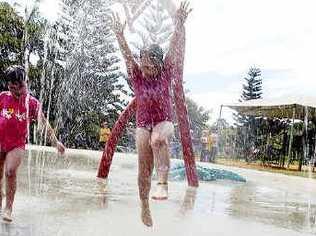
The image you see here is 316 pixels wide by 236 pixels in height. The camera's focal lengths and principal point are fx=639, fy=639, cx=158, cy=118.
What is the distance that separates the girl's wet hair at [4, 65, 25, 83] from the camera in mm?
5578

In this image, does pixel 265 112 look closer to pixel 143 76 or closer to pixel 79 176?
pixel 79 176

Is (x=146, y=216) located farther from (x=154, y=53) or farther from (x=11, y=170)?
(x=154, y=53)

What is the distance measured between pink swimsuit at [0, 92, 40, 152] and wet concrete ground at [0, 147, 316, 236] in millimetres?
705

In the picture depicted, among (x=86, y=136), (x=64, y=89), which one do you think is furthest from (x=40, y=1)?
(x=86, y=136)

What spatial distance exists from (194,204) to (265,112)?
19.9m

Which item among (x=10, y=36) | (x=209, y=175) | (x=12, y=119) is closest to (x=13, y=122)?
(x=12, y=119)

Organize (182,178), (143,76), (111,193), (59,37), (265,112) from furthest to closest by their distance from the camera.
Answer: (59,37) < (265,112) < (182,178) < (111,193) < (143,76)

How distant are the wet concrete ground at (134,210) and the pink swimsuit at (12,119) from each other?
705 mm

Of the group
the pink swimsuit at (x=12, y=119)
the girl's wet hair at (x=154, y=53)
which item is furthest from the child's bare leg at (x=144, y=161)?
the pink swimsuit at (x=12, y=119)

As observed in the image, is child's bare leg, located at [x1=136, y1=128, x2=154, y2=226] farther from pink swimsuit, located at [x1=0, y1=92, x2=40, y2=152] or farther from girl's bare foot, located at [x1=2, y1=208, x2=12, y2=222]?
girl's bare foot, located at [x1=2, y1=208, x2=12, y2=222]

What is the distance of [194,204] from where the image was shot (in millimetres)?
8422

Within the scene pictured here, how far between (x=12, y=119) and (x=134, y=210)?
6.94 ft

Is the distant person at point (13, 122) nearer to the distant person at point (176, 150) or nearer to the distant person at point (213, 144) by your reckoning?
the distant person at point (213, 144)

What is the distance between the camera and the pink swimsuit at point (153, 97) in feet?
18.6
